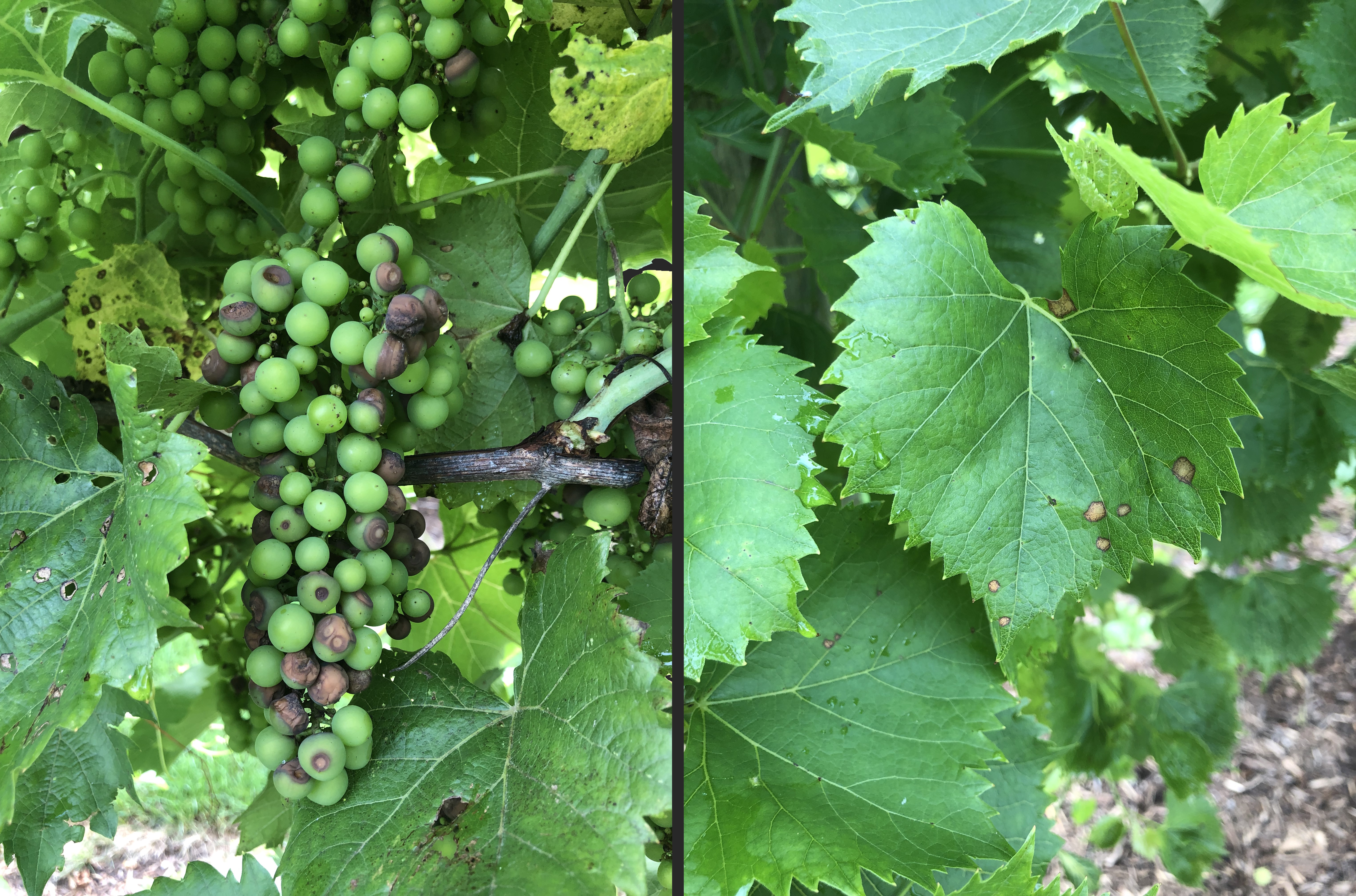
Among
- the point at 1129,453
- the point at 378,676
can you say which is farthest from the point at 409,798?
the point at 1129,453

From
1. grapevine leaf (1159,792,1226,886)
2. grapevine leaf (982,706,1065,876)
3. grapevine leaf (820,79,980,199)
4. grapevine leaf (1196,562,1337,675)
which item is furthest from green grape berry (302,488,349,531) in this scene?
grapevine leaf (1159,792,1226,886)

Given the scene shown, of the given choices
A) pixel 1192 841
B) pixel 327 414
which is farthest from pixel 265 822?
pixel 1192 841

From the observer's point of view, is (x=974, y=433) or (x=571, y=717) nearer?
(x=571, y=717)

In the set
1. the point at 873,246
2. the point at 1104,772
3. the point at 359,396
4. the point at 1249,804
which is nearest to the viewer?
the point at 359,396

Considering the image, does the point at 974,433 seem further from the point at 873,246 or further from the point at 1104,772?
the point at 1104,772

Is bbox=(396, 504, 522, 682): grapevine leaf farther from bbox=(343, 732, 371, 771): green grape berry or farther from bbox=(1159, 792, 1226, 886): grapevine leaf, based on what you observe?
bbox=(1159, 792, 1226, 886): grapevine leaf

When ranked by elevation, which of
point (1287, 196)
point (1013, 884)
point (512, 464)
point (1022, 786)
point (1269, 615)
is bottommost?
point (1269, 615)

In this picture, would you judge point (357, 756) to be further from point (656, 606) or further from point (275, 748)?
point (656, 606)

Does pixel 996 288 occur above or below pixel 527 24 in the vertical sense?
below
